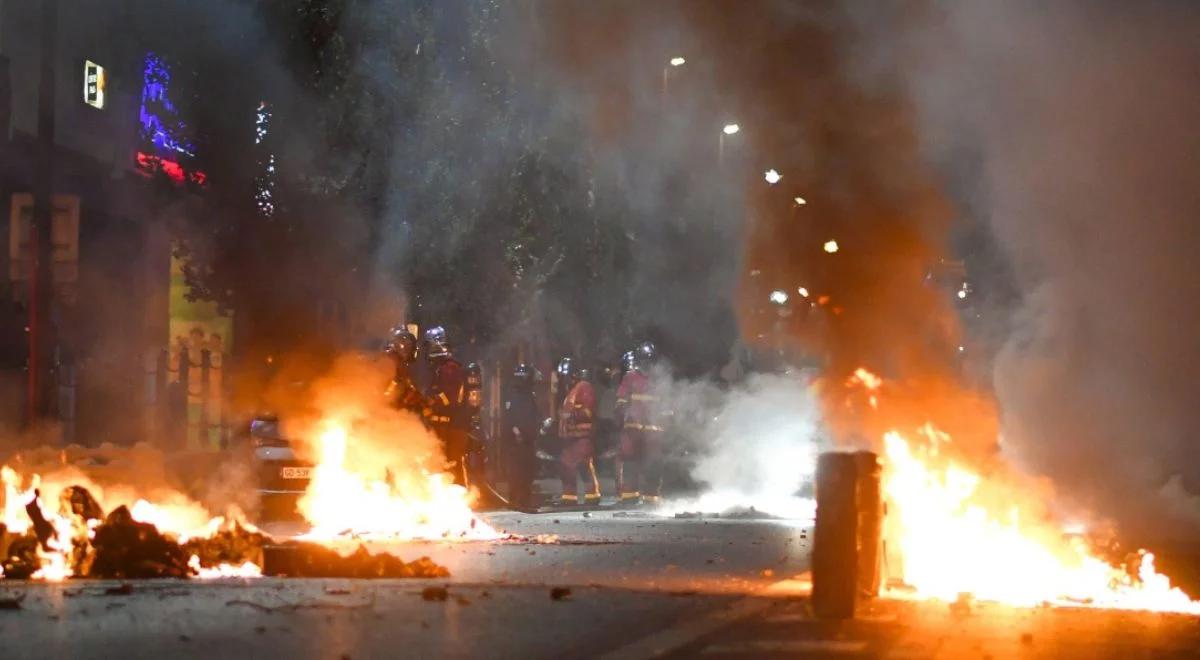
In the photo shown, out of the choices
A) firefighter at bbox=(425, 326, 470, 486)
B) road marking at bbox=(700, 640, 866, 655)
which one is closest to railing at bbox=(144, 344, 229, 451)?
firefighter at bbox=(425, 326, 470, 486)

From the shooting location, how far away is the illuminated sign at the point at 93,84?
2833 cm

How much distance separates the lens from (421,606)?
9508 millimetres

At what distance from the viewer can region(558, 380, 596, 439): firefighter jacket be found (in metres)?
23.7

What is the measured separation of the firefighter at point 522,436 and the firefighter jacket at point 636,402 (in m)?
1.42

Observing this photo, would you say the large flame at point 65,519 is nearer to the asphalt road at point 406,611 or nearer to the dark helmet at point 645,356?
the asphalt road at point 406,611

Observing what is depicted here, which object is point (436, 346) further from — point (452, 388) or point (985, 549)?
point (985, 549)

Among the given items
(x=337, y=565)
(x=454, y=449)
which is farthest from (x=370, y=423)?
(x=337, y=565)

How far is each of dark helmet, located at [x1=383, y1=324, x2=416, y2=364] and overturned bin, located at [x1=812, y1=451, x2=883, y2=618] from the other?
7.87 meters

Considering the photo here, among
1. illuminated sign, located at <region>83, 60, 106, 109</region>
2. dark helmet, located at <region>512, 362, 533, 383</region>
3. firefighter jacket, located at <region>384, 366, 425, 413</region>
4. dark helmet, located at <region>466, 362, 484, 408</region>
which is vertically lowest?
firefighter jacket, located at <region>384, 366, 425, 413</region>

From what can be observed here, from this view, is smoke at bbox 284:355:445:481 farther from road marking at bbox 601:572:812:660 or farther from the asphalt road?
road marking at bbox 601:572:812:660

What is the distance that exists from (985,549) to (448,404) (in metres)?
8.51

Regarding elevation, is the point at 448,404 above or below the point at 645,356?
below

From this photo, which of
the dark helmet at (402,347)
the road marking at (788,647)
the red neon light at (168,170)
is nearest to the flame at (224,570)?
the road marking at (788,647)

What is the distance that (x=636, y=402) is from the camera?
25.0 meters
